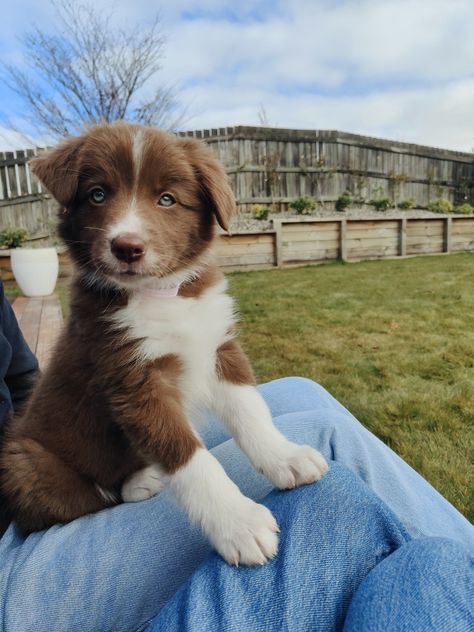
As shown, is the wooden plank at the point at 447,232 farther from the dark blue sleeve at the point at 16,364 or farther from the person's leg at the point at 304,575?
the person's leg at the point at 304,575

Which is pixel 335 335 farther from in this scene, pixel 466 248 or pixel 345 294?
pixel 466 248

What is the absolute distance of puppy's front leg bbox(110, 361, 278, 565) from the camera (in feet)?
4.25

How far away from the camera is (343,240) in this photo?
12383 millimetres

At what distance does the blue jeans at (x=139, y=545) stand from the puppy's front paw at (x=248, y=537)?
30 millimetres

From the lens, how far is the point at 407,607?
3.32ft

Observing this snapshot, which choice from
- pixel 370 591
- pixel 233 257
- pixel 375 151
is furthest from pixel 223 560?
pixel 375 151

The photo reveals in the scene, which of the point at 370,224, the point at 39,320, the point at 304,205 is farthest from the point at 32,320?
the point at 304,205

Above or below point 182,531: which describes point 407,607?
above

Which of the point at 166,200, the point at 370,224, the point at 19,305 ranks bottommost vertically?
the point at 19,305

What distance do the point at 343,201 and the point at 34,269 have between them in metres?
9.75

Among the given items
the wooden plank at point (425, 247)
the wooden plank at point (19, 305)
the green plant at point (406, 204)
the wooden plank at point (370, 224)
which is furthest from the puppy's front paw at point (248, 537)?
the green plant at point (406, 204)

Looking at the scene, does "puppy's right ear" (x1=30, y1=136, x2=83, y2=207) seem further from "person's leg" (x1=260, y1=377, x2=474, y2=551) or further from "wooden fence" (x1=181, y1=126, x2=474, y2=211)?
"wooden fence" (x1=181, y1=126, x2=474, y2=211)

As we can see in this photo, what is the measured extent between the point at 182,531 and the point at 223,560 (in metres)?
0.24

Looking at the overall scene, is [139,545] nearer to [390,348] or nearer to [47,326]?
[47,326]
